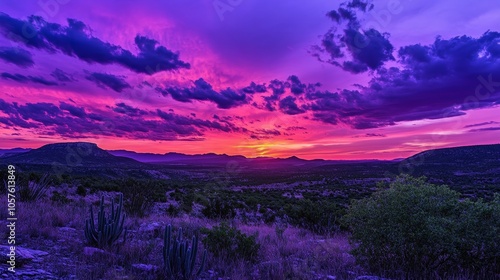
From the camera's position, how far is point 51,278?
4820mm

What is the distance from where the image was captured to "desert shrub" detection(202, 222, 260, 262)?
712cm

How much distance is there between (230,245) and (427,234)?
14.0 ft

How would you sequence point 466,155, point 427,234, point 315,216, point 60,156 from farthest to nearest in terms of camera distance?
point 60,156, point 466,155, point 315,216, point 427,234

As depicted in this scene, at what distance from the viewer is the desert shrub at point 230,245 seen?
7.12 meters

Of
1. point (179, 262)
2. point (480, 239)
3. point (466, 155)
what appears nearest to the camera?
point (179, 262)

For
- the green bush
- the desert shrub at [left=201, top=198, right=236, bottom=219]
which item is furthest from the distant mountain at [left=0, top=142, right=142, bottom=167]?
the green bush

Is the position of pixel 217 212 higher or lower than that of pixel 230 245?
lower

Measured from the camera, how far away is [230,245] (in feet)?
24.2

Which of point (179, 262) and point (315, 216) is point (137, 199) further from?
point (179, 262)

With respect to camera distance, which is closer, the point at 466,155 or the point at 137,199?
the point at 137,199

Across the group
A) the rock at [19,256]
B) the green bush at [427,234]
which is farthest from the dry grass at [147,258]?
the green bush at [427,234]

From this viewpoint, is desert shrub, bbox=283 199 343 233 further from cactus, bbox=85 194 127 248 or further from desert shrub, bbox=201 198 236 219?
cactus, bbox=85 194 127 248

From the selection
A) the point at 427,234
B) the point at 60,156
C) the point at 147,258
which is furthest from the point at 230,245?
the point at 60,156

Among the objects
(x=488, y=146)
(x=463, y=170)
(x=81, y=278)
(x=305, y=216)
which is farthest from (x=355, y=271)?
(x=488, y=146)
